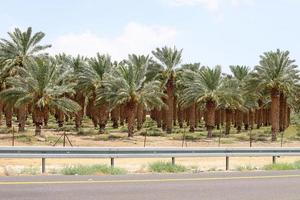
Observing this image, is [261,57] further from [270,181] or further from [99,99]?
[270,181]

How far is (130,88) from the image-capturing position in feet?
157

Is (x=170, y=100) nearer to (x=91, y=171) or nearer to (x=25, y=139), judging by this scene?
(x=25, y=139)

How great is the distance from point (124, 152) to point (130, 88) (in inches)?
1263

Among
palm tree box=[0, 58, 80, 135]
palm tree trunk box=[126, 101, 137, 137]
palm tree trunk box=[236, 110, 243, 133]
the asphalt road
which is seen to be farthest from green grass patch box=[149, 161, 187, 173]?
palm tree trunk box=[236, 110, 243, 133]

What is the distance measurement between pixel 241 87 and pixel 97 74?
51.3 ft

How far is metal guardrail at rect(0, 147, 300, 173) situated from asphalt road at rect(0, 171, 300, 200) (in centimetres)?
244

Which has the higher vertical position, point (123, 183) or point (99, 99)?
point (99, 99)

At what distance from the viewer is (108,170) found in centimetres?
1477

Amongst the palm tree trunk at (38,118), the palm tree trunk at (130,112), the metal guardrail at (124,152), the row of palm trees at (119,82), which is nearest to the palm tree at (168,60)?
the row of palm trees at (119,82)

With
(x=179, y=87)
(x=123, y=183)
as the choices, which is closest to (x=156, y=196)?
(x=123, y=183)

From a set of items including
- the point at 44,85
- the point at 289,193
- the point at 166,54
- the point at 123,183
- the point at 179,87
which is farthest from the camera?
the point at 179,87

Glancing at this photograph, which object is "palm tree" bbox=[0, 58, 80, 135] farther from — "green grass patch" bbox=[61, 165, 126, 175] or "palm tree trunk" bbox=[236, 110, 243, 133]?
"palm tree trunk" bbox=[236, 110, 243, 133]

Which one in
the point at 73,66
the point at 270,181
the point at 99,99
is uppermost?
the point at 73,66

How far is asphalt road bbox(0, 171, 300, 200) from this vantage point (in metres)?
9.52
